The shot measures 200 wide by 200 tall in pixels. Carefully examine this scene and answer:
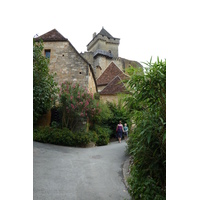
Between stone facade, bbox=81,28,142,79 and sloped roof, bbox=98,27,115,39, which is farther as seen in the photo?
sloped roof, bbox=98,27,115,39

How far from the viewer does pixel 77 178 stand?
414 centimetres

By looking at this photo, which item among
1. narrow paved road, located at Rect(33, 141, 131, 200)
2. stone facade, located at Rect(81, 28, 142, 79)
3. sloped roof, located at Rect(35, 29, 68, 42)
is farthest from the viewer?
stone facade, located at Rect(81, 28, 142, 79)

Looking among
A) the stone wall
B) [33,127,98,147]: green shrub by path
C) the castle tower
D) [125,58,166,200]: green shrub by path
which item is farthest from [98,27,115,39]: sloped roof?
[125,58,166,200]: green shrub by path

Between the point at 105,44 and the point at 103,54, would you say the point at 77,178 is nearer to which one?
the point at 103,54

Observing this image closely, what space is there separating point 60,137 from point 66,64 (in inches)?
196

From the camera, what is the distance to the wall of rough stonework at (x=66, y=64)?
413 inches

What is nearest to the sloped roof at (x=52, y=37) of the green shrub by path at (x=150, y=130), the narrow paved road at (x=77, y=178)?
the narrow paved road at (x=77, y=178)

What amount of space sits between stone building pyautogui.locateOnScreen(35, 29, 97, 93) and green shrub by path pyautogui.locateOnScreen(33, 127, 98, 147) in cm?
329

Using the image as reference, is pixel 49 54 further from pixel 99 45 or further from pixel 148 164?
pixel 99 45

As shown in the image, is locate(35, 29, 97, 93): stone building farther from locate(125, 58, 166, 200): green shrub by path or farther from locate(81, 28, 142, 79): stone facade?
locate(81, 28, 142, 79): stone facade

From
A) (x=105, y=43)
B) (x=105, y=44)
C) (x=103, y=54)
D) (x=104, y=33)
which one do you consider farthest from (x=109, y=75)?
(x=104, y=33)

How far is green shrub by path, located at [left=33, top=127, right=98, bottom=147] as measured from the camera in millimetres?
7973

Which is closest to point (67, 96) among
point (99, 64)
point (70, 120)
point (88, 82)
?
point (70, 120)
